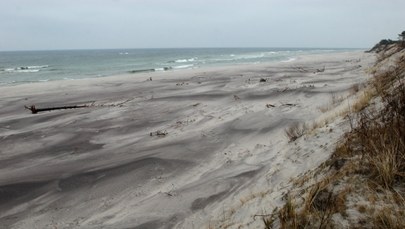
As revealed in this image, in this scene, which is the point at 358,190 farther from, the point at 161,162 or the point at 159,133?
the point at 159,133

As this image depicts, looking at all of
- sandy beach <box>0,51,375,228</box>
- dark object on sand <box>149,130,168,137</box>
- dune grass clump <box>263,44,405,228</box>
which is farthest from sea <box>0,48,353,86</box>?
dune grass clump <box>263,44,405,228</box>

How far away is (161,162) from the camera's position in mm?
7246

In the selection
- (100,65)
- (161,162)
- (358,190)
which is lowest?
(161,162)

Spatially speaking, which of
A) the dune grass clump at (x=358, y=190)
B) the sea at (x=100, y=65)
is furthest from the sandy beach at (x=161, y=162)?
the sea at (x=100, y=65)

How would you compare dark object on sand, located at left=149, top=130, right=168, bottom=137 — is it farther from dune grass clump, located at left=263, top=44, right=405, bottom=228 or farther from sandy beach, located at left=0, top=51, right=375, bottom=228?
dune grass clump, located at left=263, top=44, right=405, bottom=228

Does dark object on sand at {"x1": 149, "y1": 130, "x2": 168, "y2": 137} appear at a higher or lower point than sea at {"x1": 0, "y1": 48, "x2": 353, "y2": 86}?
lower

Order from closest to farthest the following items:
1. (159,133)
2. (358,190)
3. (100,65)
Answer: (358,190)
(159,133)
(100,65)

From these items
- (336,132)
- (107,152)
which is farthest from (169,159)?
(336,132)

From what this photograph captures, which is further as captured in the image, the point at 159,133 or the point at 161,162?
the point at 159,133

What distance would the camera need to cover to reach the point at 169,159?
24.2ft

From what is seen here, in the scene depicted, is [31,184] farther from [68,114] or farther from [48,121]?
[68,114]

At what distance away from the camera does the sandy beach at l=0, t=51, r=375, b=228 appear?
202 inches

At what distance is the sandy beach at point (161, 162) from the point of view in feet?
16.8

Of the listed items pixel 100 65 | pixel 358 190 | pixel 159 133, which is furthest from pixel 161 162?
pixel 100 65
